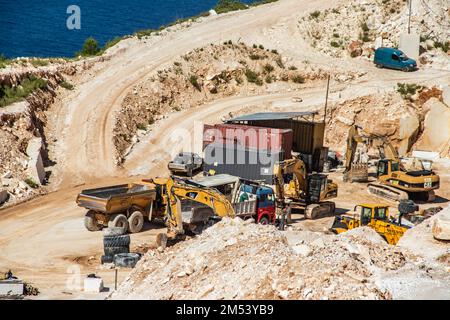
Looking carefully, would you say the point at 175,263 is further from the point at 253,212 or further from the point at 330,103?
the point at 330,103

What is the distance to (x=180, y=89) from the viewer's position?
53469 millimetres

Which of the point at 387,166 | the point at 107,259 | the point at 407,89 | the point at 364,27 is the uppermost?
the point at 364,27

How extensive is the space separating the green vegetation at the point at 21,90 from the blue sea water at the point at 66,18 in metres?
55.6

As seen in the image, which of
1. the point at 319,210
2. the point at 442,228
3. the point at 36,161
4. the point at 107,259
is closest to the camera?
the point at 442,228

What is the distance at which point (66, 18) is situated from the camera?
124000mm

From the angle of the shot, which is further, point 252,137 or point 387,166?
point 252,137

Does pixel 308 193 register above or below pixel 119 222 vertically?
above

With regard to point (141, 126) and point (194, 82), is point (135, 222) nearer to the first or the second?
point (141, 126)

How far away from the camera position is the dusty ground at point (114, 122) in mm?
32250

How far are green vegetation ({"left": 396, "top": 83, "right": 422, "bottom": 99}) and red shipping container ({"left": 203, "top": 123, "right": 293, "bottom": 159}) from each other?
37.5 ft

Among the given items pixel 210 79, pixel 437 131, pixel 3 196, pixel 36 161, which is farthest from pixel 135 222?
pixel 437 131

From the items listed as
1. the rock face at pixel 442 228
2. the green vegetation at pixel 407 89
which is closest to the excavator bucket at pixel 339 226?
the rock face at pixel 442 228

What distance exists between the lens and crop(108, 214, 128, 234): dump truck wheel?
34125mm

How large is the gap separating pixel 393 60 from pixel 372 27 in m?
4.89
